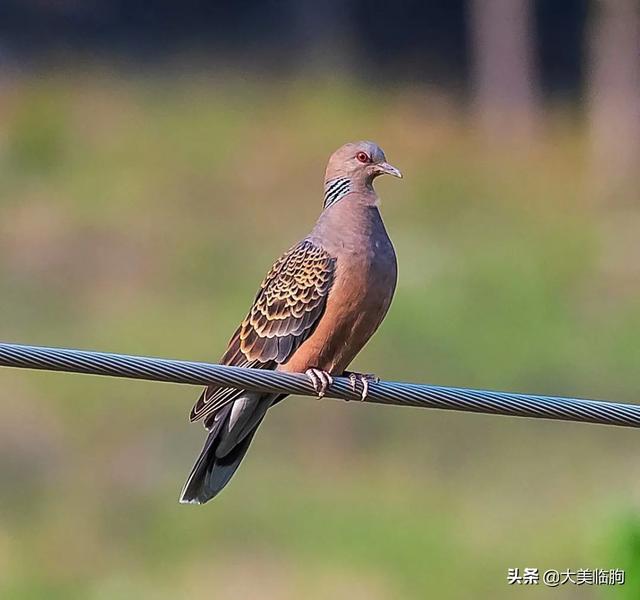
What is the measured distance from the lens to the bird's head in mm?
6254

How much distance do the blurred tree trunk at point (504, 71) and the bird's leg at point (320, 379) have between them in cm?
1891

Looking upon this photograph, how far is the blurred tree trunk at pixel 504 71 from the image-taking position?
80.5 feet

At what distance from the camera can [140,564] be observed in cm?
1247

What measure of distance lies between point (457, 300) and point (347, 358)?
40.2 ft

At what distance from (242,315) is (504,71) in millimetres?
9611

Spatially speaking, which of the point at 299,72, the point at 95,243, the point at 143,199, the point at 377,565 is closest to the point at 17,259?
the point at 95,243

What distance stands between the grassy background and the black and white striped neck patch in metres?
1.59

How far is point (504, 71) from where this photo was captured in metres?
25.7

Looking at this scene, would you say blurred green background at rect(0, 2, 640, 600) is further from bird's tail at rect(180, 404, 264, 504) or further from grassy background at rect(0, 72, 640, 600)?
bird's tail at rect(180, 404, 264, 504)

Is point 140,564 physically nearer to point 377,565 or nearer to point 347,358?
point 377,565

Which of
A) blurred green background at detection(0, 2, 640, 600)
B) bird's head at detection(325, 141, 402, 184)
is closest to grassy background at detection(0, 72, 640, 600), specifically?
blurred green background at detection(0, 2, 640, 600)

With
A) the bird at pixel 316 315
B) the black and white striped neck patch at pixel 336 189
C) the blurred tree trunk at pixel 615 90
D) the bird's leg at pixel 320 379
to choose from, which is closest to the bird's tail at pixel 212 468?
the bird at pixel 316 315

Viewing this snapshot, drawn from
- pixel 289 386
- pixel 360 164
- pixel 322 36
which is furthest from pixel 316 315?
pixel 322 36

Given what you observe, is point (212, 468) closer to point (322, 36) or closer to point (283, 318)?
point (283, 318)
